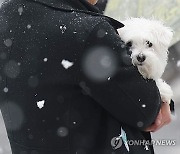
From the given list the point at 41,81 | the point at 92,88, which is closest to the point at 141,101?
the point at 92,88

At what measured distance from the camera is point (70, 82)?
1454 mm

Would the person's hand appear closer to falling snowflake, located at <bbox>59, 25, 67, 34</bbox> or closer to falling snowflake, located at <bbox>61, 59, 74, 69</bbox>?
falling snowflake, located at <bbox>61, 59, 74, 69</bbox>

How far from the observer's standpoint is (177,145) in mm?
4867

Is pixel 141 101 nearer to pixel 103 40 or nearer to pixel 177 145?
pixel 103 40

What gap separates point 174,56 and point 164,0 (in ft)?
3.59

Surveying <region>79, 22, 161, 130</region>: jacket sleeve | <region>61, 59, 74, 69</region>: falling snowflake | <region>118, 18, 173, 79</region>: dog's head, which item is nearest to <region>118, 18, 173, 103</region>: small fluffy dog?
<region>118, 18, 173, 79</region>: dog's head

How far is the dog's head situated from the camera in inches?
81.0

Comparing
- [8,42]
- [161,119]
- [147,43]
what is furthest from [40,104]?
[147,43]

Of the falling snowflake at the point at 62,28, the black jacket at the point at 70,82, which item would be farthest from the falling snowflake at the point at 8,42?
the falling snowflake at the point at 62,28

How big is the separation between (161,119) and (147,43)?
714mm

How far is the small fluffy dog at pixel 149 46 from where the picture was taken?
2.05 metres

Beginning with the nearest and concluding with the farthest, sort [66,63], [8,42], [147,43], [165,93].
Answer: [66,63] < [8,42] < [165,93] < [147,43]

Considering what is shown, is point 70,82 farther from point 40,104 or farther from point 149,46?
point 149,46

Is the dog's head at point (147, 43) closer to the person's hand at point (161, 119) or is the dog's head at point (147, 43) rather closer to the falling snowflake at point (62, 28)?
the person's hand at point (161, 119)
